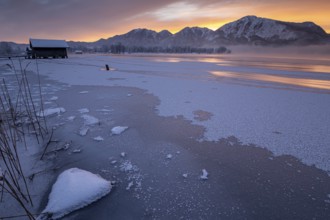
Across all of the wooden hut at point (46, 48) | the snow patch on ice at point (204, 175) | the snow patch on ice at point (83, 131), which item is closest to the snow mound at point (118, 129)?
the snow patch on ice at point (83, 131)

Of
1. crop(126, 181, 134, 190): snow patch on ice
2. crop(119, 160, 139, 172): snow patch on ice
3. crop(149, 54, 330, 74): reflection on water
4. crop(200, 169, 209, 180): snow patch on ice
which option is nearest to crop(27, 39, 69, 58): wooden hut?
crop(149, 54, 330, 74): reflection on water

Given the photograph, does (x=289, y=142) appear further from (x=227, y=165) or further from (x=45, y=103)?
(x=45, y=103)

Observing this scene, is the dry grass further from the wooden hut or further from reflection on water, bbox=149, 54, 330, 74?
the wooden hut

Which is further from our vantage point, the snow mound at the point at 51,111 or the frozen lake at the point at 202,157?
the snow mound at the point at 51,111

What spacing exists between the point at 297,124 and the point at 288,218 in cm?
315

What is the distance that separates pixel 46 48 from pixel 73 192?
3996 cm

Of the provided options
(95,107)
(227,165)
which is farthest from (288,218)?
(95,107)

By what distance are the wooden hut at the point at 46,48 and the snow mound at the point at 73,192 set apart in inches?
1514

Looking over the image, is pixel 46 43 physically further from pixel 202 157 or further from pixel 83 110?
pixel 202 157

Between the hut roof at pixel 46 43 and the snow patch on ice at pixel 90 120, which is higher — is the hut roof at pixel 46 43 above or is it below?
above

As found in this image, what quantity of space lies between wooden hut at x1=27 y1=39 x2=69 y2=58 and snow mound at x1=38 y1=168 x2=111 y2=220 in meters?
38.4

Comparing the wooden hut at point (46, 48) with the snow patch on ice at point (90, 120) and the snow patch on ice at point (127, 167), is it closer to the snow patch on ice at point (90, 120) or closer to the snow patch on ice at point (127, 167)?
the snow patch on ice at point (90, 120)

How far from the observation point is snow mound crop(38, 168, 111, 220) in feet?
6.59

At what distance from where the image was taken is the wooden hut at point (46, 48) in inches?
1267
